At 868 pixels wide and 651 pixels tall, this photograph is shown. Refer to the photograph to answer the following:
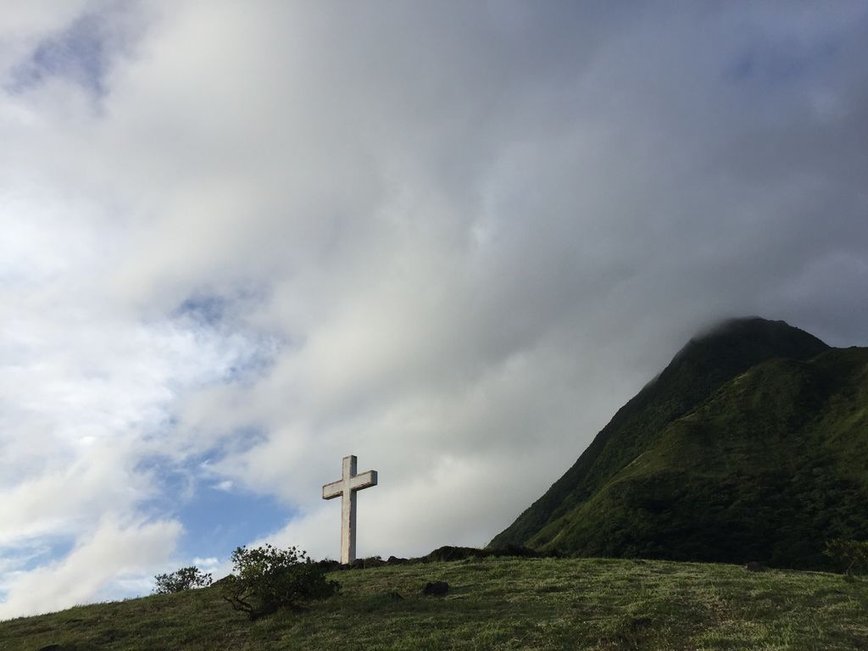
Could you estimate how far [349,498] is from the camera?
141ft

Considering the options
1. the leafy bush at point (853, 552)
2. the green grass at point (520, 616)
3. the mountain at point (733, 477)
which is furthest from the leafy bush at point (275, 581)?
the mountain at point (733, 477)

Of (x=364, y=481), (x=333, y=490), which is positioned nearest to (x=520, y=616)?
(x=364, y=481)

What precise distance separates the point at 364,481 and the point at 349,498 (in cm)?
147

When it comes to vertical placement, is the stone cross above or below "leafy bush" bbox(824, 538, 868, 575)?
above

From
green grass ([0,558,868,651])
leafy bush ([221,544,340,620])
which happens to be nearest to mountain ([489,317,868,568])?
green grass ([0,558,868,651])

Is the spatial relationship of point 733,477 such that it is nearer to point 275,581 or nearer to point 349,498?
point 349,498

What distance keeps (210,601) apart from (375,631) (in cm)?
1348

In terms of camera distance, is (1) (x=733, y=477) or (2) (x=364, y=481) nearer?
(2) (x=364, y=481)

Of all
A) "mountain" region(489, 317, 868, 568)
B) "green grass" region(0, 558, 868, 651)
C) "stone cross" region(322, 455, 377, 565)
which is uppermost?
"mountain" region(489, 317, 868, 568)

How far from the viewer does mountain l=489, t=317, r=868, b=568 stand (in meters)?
87.8

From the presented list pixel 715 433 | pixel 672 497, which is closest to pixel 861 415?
pixel 715 433

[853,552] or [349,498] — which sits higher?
[349,498]

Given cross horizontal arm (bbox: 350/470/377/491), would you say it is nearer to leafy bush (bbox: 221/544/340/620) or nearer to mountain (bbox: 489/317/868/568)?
leafy bush (bbox: 221/544/340/620)

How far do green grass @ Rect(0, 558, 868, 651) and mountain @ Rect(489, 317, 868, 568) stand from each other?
5534 cm
